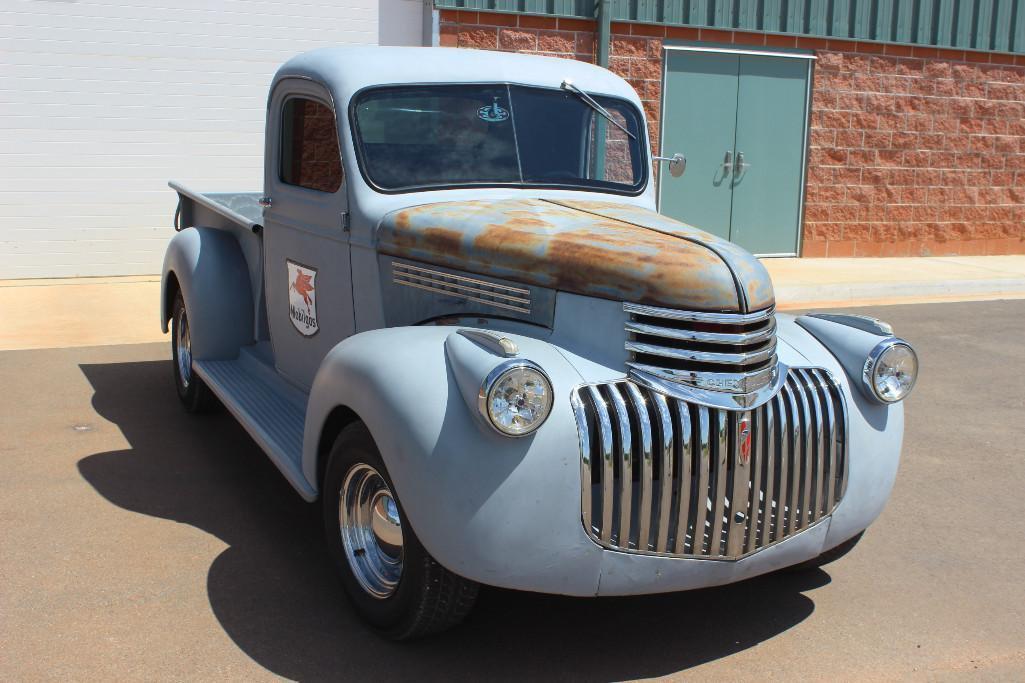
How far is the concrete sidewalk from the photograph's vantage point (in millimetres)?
8422

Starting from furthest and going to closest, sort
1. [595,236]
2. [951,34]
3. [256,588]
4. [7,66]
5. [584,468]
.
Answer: [951,34], [7,66], [256,588], [595,236], [584,468]

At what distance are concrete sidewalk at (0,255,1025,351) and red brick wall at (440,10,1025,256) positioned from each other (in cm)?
40

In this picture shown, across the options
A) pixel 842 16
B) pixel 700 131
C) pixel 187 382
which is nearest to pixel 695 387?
pixel 187 382

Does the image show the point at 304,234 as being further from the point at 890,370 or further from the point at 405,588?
the point at 890,370

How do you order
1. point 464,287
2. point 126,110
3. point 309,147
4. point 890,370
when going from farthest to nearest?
point 126,110, point 309,147, point 464,287, point 890,370

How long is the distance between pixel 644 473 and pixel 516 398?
43cm

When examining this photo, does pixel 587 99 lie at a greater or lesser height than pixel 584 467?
greater

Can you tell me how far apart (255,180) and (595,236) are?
8664 millimetres

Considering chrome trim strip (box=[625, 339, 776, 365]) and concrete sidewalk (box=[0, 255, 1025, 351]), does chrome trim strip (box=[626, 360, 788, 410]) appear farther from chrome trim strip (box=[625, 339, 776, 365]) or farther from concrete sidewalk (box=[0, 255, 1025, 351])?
concrete sidewalk (box=[0, 255, 1025, 351])

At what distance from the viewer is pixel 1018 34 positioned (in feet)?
45.8

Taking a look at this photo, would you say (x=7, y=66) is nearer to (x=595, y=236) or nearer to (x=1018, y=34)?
(x=595, y=236)

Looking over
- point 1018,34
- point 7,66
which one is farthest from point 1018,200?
point 7,66

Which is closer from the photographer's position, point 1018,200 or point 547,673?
point 547,673

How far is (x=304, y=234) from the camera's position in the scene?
15.5ft
